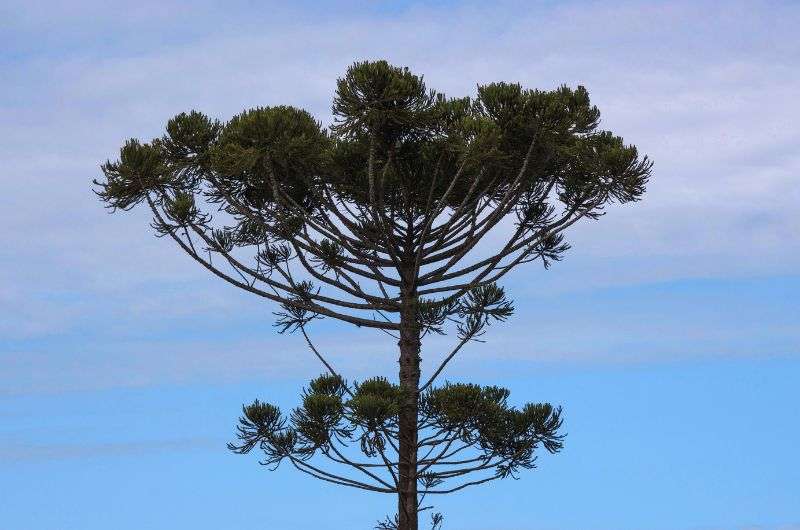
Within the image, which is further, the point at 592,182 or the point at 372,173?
the point at 592,182

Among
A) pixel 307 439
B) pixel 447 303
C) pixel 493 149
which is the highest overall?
pixel 493 149

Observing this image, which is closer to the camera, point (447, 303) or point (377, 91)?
point (377, 91)

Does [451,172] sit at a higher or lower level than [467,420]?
higher

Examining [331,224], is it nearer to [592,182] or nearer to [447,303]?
[447,303]

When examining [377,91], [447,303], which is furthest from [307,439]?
[377,91]

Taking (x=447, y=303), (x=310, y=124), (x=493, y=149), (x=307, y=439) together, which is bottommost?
(x=307, y=439)

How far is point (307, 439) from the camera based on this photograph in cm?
1534

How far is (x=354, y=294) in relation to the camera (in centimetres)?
1620

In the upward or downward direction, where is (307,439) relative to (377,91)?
downward

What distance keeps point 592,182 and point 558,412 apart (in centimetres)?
334

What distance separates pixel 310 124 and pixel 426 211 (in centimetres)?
200

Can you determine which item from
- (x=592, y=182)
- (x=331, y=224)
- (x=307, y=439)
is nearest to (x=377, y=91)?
(x=331, y=224)

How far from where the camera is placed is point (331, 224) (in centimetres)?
1648

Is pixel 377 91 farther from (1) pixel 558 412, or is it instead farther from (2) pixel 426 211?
(1) pixel 558 412
